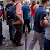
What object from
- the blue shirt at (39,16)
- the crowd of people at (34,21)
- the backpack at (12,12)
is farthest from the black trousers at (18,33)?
the blue shirt at (39,16)

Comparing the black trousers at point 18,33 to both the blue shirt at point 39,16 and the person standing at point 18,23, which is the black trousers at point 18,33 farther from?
the blue shirt at point 39,16

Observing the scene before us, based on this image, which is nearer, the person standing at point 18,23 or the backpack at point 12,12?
the person standing at point 18,23

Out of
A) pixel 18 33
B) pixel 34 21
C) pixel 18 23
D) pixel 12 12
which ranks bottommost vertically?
pixel 18 33

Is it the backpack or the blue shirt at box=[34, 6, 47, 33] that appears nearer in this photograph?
the blue shirt at box=[34, 6, 47, 33]

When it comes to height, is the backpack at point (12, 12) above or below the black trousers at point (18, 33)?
above

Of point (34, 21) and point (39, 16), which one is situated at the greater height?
point (39, 16)

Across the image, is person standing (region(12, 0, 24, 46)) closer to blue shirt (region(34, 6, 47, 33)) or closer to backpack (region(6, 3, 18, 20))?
backpack (region(6, 3, 18, 20))

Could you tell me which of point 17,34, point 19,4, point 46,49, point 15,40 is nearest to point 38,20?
point 46,49

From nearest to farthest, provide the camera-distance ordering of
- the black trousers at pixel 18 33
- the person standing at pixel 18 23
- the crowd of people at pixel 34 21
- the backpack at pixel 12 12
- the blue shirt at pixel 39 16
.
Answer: the crowd of people at pixel 34 21
the blue shirt at pixel 39 16
the person standing at pixel 18 23
the backpack at pixel 12 12
the black trousers at pixel 18 33

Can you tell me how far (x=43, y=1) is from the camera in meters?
5.37

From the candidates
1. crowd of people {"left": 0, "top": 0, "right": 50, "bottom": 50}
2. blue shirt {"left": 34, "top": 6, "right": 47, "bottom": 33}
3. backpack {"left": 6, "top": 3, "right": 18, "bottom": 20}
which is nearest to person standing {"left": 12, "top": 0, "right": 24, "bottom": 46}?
crowd of people {"left": 0, "top": 0, "right": 50, "bottom": 50}

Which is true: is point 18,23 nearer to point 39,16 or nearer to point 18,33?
point 18,33

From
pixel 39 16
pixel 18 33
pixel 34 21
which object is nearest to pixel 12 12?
pixel 18 33

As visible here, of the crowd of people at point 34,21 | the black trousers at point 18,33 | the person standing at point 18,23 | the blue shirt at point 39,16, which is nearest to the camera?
the crowd of people at point 34,21
